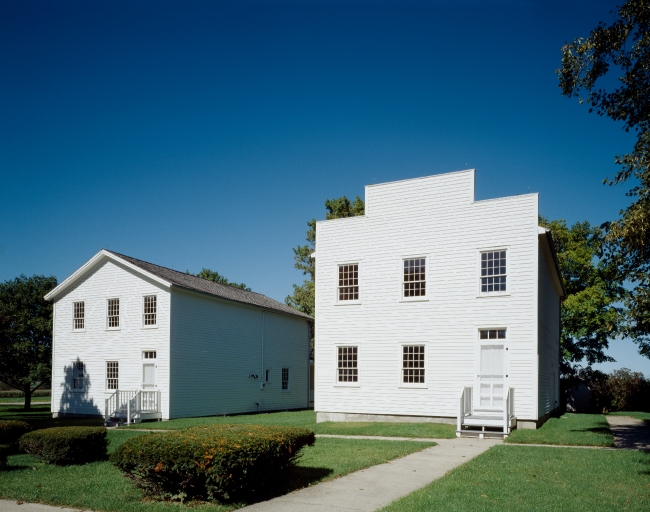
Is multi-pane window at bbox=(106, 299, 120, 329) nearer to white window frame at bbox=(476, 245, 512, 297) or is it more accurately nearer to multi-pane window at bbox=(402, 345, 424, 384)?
multi-pane window at bbox=(402, 345, 424, 384)

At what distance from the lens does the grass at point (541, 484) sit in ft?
26.9

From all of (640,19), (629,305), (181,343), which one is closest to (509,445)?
(629,305)

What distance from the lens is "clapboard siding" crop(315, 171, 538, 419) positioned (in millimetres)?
19109

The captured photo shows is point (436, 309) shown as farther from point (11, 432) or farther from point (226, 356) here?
point (11, 432)

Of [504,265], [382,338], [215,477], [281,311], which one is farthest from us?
[281,311]

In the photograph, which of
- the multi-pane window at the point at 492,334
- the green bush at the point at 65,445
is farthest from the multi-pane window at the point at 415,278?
the green bush at the point at 65,445

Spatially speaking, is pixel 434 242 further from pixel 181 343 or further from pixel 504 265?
pixel 181 343

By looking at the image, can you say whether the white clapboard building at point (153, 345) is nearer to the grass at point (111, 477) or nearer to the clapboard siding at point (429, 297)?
the clapboard siding at point (429, 297)

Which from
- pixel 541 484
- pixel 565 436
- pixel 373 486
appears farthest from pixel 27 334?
pixel 541 484

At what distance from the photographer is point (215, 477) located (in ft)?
26.7

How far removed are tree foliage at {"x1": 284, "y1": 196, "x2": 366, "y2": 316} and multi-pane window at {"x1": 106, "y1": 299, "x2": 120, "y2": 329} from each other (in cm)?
1832

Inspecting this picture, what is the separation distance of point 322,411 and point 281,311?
10.7 m

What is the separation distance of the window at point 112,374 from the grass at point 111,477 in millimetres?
12573

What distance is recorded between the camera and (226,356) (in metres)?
28.2
